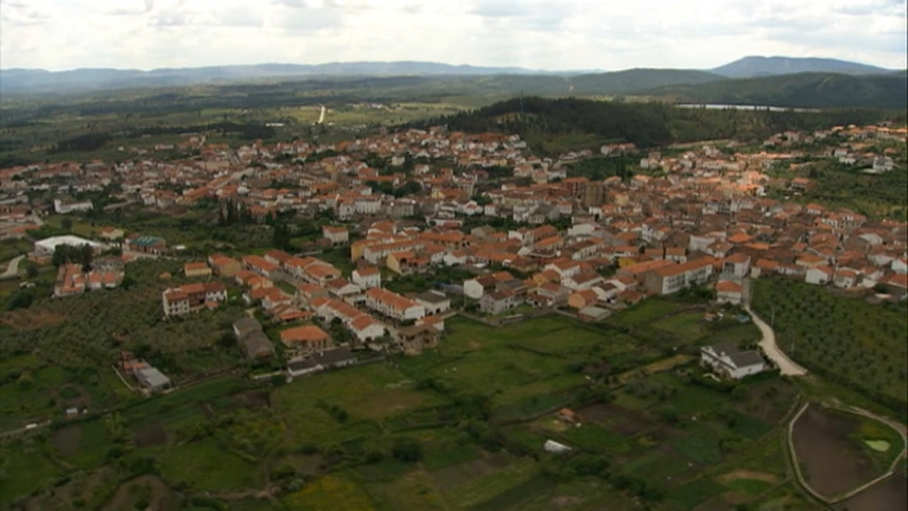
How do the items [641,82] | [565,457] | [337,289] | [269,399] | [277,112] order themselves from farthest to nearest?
[641,82] < [277,112] < [337,289] < [269,399] < [565,457]

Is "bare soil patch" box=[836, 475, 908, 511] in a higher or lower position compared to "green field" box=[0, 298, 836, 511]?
lower

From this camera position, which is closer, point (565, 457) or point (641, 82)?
point (565, 457)

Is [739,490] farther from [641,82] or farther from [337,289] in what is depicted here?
[641,82]

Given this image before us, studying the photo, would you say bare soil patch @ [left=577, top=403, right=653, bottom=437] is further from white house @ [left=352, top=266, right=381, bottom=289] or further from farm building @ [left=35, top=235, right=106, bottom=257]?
farm building @ [left=35, top=235, right=106, bottom=257]

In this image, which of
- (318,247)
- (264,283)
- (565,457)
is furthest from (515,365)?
(318,247)

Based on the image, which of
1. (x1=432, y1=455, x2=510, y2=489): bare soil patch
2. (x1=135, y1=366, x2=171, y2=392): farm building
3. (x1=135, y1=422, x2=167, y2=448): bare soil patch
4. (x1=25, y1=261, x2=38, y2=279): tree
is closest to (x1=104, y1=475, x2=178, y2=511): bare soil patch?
(x1=135, y1=422, x2=167, y2=448): bare soil patch

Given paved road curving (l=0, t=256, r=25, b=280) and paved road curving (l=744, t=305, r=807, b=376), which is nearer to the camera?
paved road curving (l=744, t=305, r=807, b=376)

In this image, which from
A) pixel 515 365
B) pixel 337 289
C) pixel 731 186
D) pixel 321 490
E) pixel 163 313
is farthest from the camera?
pixel 731 186

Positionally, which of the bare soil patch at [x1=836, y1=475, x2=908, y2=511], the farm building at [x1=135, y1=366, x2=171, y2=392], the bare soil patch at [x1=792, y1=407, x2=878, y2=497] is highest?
the farm building at [x1=135, y1=366, x2=171, y2=392]
